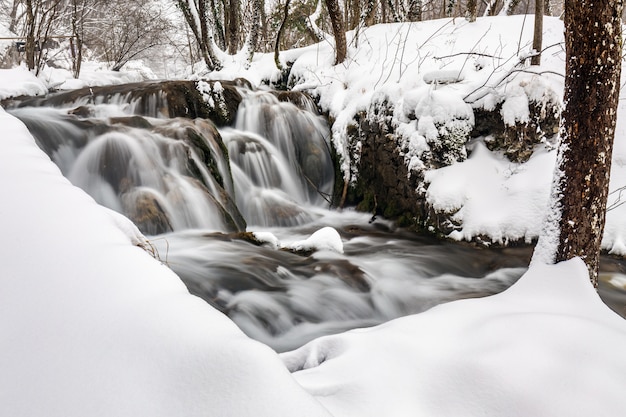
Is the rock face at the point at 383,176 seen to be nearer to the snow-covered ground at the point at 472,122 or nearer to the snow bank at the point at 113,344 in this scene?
the snow-covered ground at the point at 472,122

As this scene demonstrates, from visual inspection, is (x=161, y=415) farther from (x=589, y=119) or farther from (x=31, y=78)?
(x=31, y=78)

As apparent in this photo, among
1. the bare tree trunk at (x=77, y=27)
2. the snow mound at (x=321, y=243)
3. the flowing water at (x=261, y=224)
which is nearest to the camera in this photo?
the flowing water at (x=261, y=224)

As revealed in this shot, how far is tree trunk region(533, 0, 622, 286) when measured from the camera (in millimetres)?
1981

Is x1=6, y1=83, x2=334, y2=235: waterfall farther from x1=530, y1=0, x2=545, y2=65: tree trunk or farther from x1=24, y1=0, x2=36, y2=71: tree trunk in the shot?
x1=530, y1=0, x2=545, y2=65: tree trunk

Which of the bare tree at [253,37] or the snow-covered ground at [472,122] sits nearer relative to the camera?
the snow-covered ground at [472,122]

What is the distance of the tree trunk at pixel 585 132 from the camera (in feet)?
6.50

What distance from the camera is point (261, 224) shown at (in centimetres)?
566

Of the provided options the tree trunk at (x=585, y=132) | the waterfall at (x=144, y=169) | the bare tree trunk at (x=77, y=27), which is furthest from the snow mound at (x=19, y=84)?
the tree trunk at (x=585, y=132)

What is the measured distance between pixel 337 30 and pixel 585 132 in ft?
21.7

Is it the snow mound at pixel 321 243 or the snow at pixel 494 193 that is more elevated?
the snow at pixel 494 193

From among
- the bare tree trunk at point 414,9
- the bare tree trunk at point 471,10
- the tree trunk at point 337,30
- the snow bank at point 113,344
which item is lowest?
the snow bank at point 113,344

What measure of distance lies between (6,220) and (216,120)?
5.43m

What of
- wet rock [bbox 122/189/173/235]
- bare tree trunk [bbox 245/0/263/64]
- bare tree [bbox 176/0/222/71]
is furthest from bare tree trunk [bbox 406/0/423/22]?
wet rock [bbox 122/189/173/235]

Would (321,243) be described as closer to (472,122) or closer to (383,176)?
(383,176)
